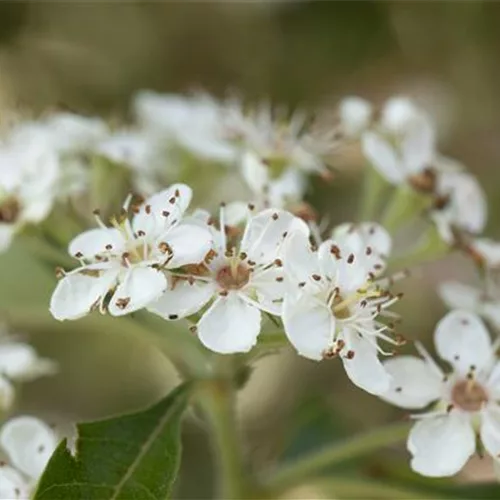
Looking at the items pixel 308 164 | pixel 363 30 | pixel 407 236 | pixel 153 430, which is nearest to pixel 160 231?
pixel 153 430

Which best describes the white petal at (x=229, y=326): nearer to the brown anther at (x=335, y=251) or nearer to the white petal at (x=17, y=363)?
the brown anther at (x=335, y=251)

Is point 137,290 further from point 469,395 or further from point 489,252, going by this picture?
point 489,252

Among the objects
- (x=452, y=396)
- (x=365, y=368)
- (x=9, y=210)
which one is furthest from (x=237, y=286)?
(x=9, y=210)

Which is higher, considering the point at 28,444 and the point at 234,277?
the point at 234,277

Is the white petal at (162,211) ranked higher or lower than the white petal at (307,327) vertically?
higher

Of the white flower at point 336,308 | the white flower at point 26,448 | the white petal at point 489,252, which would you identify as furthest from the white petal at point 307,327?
the white petal at point 489,252

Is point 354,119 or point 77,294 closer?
point 77,294
